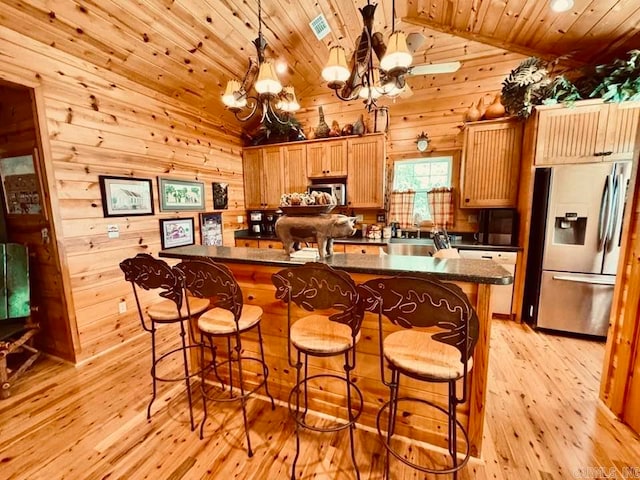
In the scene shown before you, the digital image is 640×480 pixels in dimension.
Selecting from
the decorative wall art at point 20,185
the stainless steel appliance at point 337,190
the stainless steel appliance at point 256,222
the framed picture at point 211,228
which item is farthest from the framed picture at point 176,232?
the stainless steel appliance at point 337,190

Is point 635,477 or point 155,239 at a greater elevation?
point 155,239

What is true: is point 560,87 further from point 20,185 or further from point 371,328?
point 20,185

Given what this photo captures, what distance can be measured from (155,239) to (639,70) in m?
5.22

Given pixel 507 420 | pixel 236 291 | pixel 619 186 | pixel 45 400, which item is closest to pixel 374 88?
pixel 236 291

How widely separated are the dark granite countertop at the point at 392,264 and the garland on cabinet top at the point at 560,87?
2536mm

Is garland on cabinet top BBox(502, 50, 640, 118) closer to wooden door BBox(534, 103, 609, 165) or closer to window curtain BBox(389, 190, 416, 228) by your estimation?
wooden door BBox(534, 103, 609, 165)

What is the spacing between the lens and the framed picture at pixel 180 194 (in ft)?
10.5

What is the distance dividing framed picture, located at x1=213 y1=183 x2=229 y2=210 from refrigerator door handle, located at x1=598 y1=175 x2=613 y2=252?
14.9ft

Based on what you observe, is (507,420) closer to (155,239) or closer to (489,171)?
(489,171)

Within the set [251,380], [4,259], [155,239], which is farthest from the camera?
[155,239]

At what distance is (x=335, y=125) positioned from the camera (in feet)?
13.2

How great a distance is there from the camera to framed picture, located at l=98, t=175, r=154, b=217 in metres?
2.65

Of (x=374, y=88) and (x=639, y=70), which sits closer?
(x=374, y=88)

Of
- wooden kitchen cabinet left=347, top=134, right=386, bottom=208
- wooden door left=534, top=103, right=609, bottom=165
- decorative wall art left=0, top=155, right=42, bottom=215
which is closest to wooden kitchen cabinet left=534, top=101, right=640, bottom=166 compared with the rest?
wooden door left=534, top=103, right=609, bottom=165
